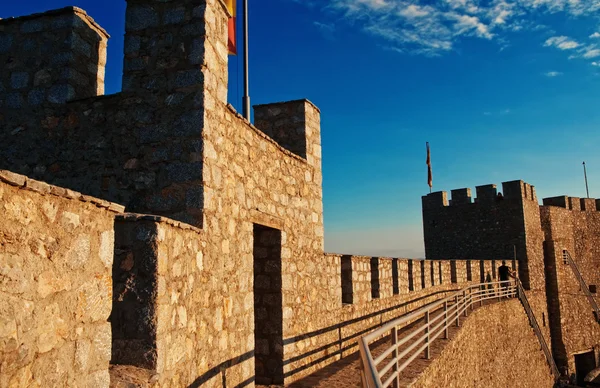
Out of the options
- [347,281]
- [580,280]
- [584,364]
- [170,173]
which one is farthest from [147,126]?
[584,364]

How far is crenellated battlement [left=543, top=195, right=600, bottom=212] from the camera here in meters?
26.0

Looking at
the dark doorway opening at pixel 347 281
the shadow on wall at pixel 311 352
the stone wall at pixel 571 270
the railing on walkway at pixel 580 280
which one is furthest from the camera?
the railing on walkway at pixel 580 280

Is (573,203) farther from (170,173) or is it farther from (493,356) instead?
(170,173)

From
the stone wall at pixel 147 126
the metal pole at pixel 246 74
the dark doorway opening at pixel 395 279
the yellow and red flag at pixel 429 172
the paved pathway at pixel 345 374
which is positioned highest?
the yellow and red flag at pixel 429 172

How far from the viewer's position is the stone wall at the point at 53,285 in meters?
1.97

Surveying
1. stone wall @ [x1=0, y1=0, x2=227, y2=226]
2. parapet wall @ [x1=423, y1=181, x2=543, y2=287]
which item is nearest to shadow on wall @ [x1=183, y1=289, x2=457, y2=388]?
stone wall @ [x1=0, y1=0, x2=227, y2=226]

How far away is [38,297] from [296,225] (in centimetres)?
467

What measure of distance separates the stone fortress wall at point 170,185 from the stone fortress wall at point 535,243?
18012 millimetres

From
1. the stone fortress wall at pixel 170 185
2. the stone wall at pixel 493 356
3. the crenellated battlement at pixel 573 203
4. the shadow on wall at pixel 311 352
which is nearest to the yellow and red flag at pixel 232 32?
the stone fortress wall at pixel 170 185

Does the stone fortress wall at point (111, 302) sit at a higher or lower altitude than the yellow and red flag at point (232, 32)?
lower

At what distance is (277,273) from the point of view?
6035mm

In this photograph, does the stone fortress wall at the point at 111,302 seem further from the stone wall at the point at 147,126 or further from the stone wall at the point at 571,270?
the stone wall at the point at 571,270

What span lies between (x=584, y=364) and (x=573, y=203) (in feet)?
26.4

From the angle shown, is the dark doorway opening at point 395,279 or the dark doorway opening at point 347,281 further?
the dark doorway opening at point 395,279
